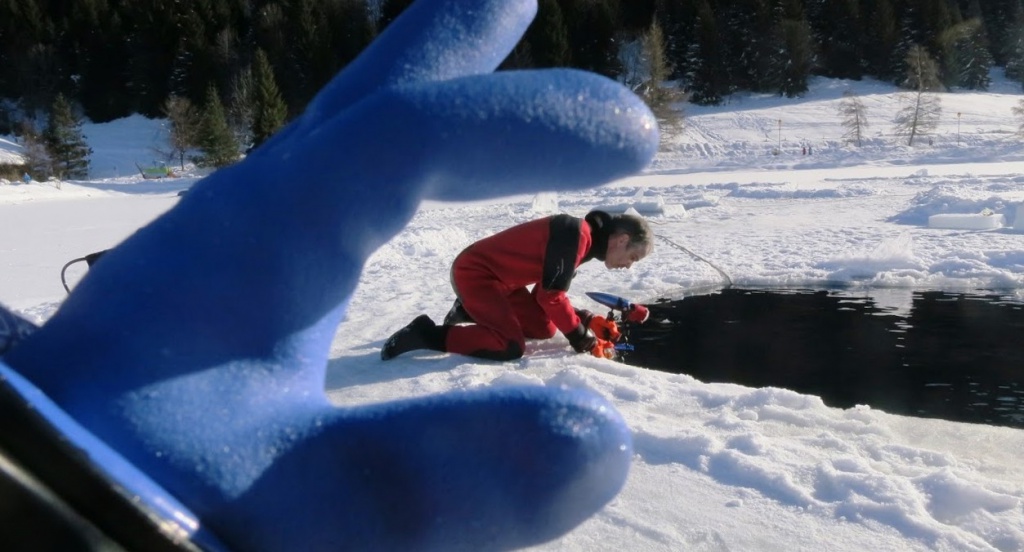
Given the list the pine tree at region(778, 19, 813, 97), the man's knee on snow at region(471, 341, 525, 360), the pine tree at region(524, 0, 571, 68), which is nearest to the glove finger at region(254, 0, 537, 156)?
Answer: the man's knee on snow at region(471, 341, 525, 360)

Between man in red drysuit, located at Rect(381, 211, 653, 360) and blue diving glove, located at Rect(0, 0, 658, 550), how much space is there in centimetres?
306

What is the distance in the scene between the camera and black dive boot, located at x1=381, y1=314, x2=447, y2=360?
3.78 m

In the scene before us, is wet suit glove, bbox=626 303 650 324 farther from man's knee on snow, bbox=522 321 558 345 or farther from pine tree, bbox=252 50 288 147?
pine tree, bbox=252 50 288 147

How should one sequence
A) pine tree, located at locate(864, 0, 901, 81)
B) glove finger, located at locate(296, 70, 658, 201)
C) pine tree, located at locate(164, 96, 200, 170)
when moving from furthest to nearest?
pine tree, located at locate(864, 0, 901, 81), pine tree, located at locate(164, 96, 200, 170), glove finger, located at locate(296, 70, 658, 201)

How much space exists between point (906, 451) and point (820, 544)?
73 cm

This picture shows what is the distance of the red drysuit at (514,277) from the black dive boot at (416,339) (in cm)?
5

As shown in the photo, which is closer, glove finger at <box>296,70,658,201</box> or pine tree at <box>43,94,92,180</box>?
glove finger at <box>296,70,658,201</box>

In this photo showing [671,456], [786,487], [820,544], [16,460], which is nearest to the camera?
[16,460]

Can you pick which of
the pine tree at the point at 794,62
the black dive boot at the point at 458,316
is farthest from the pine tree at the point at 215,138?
the black dive boot at the point at 458,316

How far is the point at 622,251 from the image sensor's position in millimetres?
3977

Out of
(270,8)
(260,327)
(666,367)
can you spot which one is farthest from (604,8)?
(260,327)

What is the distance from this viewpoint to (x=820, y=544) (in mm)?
1852

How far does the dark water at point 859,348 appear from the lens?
12.1 feet

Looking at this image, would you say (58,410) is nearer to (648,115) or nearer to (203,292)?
(203,292)
